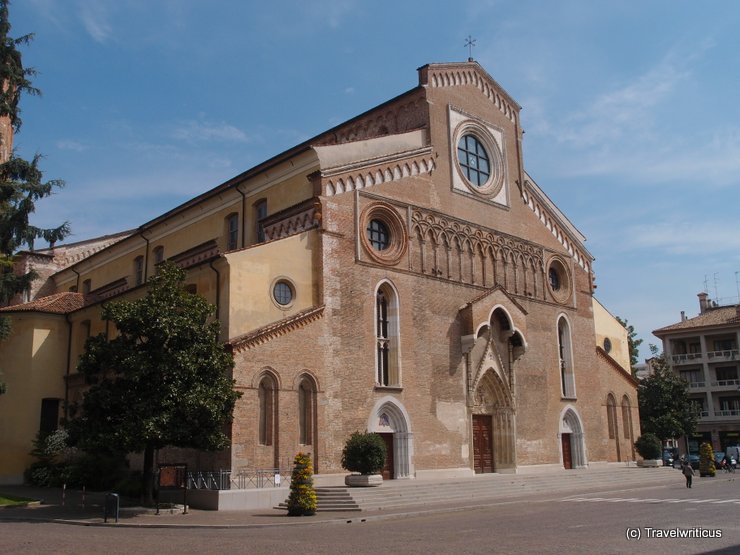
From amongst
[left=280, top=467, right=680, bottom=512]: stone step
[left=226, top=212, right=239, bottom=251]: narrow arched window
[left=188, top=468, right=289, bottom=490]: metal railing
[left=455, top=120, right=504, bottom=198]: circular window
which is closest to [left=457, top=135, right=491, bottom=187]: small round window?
[left=455, top=120, right=504, bottom=198]: circular window

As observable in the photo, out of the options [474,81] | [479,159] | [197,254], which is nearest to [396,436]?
[197,254]

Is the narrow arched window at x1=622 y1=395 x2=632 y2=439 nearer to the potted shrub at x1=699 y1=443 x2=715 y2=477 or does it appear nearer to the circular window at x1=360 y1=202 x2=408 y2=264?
the potted shrub at x1=699 y1=443 x2=715 y2=477

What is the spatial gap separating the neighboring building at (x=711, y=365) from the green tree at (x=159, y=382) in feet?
189

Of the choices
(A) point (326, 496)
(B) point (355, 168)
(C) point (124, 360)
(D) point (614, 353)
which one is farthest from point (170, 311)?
(D) point (614, 353)

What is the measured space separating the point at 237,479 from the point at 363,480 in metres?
4.29

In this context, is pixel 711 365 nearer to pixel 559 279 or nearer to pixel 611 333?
pixel 611 333

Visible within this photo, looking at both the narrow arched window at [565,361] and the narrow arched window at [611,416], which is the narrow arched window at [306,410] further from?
the narrow arched window at [611,416]

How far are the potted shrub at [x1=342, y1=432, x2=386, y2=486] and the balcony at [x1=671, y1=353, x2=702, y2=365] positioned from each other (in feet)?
184

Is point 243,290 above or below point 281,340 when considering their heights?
above

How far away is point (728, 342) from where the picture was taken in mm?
71062

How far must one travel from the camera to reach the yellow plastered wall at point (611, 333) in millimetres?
43656

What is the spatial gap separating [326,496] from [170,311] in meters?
7.86

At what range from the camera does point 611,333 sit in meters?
45.1

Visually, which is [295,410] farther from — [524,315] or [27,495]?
[524,315]
